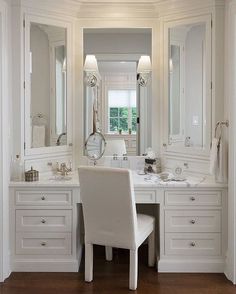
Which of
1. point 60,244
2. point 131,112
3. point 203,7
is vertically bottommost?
point 60,244

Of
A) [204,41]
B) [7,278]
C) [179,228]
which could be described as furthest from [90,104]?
[7,278]

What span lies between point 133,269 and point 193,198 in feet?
2.64

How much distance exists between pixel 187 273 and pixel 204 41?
212cm

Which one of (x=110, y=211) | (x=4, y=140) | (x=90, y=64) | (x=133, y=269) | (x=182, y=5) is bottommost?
(x=133, y=269)

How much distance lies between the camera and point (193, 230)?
355 centimetres

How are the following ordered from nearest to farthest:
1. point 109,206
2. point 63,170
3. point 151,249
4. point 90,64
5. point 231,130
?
point 109,206, point 231,130, point 151,249, point 63,170, point 90,64

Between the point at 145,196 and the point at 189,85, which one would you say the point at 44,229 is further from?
the point at 189,85

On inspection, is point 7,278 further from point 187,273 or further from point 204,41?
point 204,41

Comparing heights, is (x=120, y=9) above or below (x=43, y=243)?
above

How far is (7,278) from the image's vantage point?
3.46 meters

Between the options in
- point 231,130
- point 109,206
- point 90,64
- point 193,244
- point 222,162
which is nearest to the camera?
point 109,206

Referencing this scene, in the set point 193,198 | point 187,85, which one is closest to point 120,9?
point 187,85

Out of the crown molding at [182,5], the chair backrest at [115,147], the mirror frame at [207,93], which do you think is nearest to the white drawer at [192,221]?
the mirror frame at [207,93]

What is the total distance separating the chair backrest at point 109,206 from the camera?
3139 millimetres
